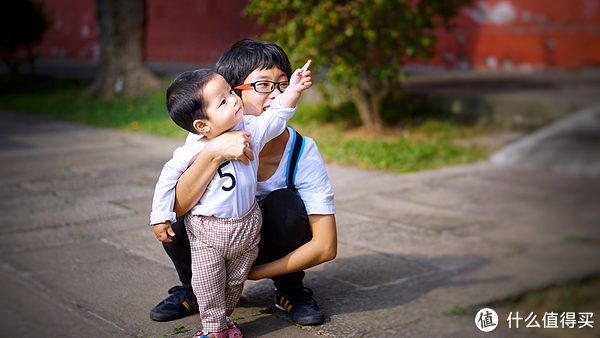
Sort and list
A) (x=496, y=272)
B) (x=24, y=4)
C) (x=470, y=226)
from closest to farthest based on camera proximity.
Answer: (x=496, y=272)
(x=470, y=226)
(x=24, y=4)

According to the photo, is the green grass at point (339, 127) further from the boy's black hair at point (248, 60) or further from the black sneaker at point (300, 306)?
the boy's black hair at point (248, 60)

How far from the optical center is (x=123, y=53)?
10.7 m

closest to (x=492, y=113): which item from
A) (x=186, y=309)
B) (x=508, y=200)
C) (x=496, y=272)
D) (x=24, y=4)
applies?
(x=508, y=200)

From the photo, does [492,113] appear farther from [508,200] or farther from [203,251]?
[203,251]

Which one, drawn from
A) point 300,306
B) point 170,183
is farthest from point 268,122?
point 300,306

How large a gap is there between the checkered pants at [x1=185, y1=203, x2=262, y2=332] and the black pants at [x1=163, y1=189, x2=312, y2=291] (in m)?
0.11

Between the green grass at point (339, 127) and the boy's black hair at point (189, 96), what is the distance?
3.39 m

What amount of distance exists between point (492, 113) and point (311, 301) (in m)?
5.33

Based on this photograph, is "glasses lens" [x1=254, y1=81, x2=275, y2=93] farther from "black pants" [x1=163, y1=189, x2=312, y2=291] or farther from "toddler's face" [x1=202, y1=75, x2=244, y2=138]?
"black pants" [x1=163, y1=189, x2=312, y2=291]

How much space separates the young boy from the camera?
77.9 inches

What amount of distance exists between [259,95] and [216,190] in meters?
0.43

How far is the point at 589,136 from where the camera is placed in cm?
587

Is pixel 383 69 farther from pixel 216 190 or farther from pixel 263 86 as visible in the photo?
pixel 216 190

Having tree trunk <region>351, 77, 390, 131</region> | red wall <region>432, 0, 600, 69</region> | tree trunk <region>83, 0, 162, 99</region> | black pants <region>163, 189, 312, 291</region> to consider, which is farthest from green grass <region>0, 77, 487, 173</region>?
red wall <region>432, 0, 600, 69</region>
